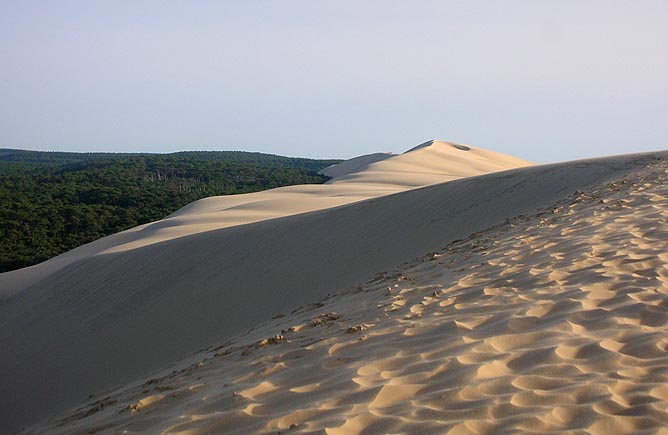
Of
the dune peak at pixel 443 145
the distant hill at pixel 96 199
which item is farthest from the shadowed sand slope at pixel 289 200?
the distant hill at pixel 96 199

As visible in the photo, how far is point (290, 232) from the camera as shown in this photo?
14.1 meters

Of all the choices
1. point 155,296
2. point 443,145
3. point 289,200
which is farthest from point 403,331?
point 443,145

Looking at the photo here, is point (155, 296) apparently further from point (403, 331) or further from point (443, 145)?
point (443, 145)

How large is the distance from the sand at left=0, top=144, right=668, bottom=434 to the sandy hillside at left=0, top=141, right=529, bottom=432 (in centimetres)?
5

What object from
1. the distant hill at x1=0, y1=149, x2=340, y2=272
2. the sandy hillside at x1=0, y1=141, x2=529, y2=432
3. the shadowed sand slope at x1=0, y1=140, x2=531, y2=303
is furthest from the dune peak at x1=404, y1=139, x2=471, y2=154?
the sandy hillside at x1=0, y1=141, x2=529, y2=432

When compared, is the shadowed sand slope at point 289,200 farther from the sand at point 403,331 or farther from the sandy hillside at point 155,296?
the sand at point 403,331

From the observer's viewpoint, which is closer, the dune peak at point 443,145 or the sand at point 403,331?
the sand at point 403,331

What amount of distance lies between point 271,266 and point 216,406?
28.6 ft

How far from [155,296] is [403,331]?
9016 millimetres

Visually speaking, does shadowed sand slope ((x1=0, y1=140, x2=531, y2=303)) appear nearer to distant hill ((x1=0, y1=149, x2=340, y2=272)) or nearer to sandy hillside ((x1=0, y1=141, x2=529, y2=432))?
sandy hillside ((x1=0, y1=141, x2=529, y2=432))

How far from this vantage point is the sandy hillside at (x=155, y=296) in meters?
10.1

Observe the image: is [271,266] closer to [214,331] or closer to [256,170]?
[214,331]

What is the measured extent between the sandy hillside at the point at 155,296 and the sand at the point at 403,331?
0.18 ft

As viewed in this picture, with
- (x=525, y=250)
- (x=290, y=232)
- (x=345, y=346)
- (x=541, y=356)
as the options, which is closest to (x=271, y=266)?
(x=290, y=232)
